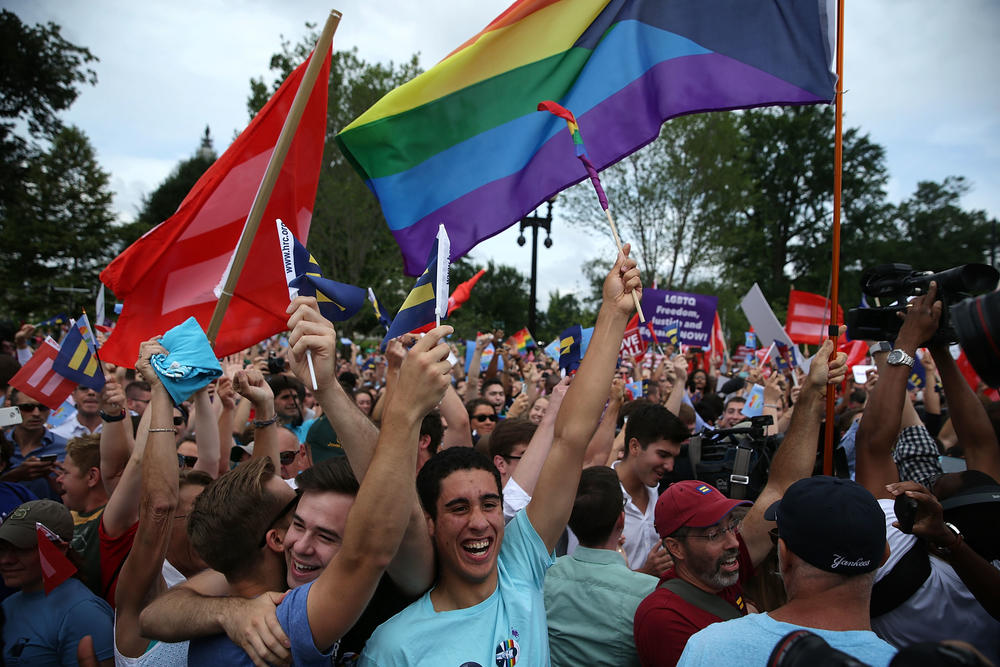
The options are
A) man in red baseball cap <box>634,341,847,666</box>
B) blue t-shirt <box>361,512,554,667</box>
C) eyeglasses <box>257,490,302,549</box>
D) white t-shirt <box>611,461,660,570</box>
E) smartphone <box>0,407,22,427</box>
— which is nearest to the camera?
blue t-shirt <box>361,512,554,667</box>

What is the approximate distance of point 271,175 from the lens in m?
3.37

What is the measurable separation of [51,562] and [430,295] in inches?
84.5

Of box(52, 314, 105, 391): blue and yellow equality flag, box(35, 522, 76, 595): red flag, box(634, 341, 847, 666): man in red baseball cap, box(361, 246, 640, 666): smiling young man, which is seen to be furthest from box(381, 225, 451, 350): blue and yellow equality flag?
box(52, 314, 105, 391): blue and yellow equality flag

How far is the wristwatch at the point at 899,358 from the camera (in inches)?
129

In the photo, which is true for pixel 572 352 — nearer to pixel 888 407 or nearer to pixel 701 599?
pixel 888 407

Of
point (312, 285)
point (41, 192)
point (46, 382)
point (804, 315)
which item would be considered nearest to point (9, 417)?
point (46, 382)

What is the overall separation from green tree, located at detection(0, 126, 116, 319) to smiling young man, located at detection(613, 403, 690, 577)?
3009 cm

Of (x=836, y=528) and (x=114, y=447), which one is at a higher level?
(x=836, y=528)

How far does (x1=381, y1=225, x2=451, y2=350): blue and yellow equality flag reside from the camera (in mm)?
2500

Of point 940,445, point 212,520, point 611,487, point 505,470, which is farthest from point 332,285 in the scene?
point 940,445

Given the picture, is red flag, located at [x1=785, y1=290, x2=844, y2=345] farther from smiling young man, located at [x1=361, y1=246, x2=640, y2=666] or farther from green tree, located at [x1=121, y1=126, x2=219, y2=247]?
green tree, located at [x1=121, y1=126, x2=219, y2=247]

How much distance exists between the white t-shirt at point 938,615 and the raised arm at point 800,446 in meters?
0.50

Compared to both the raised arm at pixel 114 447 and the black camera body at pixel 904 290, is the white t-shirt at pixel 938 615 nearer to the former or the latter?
the black camera body at pixel 904 290

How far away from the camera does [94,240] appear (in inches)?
1257
